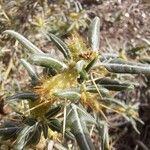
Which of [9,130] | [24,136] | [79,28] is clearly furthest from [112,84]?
[79,28]

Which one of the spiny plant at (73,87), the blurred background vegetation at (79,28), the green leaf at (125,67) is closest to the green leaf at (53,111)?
the spiny plant at (73,87)

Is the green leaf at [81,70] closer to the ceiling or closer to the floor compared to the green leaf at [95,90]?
closer to the ceiling

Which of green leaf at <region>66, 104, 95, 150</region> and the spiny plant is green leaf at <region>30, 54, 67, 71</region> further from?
green leaf at <region>66, 104, 95, 150</region>

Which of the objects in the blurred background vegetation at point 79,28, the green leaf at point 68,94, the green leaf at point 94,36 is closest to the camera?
the green leaf at point 68,94

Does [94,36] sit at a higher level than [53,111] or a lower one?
higher

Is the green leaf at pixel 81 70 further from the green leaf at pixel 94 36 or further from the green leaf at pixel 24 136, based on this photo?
the green leaf at pixel 24 136

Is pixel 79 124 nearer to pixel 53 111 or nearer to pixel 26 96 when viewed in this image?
pixel 53 111

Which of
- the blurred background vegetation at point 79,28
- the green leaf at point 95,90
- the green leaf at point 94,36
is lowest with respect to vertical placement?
the blurred background vegetation at point 79,28
